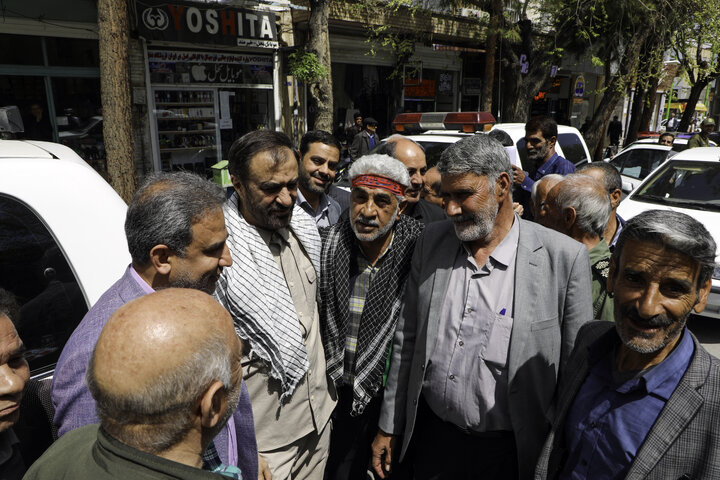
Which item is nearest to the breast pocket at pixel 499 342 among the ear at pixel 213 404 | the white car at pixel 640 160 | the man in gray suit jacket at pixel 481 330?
the man in gray suit jacket at pixel 481 330

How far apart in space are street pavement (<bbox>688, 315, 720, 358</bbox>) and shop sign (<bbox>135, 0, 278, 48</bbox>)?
931 cm

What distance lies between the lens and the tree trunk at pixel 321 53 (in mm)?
8422

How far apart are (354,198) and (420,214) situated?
2.78 ft

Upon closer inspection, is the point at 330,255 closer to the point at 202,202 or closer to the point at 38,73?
the point at 202,202

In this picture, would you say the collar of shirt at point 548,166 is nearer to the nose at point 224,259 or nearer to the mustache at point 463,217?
the mustache at point 463,217

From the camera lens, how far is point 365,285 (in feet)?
7.85

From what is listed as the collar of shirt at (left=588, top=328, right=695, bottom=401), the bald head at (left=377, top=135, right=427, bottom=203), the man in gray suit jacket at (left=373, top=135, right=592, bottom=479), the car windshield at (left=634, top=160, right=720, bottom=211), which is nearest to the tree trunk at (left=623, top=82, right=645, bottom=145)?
the car windshield at (left=634, top=160, right=720, bottom=211)

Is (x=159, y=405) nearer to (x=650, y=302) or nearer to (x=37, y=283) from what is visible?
(x=37, y=283)

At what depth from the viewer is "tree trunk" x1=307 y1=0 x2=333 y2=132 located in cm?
842

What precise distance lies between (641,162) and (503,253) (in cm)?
899

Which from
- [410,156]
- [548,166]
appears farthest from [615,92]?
[410,156]

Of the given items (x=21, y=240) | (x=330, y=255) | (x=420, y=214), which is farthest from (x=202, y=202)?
(x=420, y=214)

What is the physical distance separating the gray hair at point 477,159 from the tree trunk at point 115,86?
16.9 feet

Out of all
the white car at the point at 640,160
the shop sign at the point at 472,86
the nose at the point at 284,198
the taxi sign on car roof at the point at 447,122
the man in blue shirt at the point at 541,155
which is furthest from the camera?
the shop sign at the point at 472,86
